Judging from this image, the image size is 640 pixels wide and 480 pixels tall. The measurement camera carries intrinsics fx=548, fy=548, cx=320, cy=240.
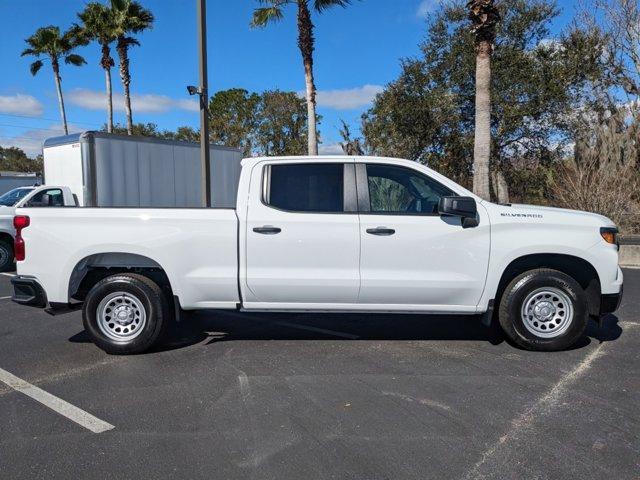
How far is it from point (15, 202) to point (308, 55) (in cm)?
976

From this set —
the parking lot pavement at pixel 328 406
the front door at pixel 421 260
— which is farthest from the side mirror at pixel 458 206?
the parking lot pavement at pixel 328 406

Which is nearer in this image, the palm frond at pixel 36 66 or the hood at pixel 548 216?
the hood at pixel 548 216

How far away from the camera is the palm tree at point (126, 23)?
25594 mm

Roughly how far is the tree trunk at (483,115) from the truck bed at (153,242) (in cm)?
906

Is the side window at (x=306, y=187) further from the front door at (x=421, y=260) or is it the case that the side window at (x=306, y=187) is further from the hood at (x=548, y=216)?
the hood at (x=548, y=216)

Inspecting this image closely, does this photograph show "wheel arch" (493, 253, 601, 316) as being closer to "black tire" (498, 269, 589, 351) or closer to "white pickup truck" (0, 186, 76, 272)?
"black tire" (498, 269, 589, 351)

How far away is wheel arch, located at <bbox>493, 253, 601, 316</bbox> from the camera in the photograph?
5.34m

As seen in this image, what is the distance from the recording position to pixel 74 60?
35.1 m

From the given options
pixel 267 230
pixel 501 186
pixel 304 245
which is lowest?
pixel 304 245

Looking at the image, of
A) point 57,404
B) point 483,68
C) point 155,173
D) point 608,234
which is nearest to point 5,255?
point 155,173

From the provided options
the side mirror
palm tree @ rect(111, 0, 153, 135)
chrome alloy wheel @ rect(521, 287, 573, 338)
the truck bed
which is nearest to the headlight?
chrome alloy wheel @ rect(521, 287, 573, 338)

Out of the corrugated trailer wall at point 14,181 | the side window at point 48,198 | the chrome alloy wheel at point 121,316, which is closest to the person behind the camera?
the chrome alloy wheel at point 121,316

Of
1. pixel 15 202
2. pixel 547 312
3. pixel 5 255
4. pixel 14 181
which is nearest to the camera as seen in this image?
pixel 547 312

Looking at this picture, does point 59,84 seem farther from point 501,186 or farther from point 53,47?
point 501,186
